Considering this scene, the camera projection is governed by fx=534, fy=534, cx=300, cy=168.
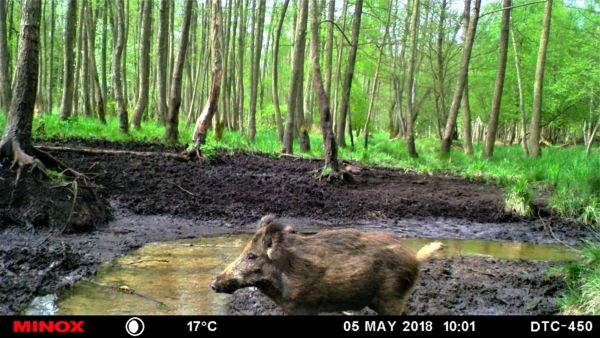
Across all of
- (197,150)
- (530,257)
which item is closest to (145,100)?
(197,150)

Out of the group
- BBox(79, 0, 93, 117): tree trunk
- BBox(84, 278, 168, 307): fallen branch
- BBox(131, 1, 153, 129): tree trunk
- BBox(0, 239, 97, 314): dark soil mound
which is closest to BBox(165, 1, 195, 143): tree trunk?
BBox(131, 1, 153, 129): tree trunk

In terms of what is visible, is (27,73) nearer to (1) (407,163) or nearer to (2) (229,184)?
(2) (229,184)

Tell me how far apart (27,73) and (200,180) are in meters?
4.51

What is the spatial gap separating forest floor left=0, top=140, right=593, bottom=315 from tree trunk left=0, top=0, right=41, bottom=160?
51 cm

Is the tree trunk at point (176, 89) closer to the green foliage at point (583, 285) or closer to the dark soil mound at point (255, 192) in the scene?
the dark soil mound at point (255, 192)

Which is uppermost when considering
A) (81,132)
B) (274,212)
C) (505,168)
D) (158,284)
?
(81,132)

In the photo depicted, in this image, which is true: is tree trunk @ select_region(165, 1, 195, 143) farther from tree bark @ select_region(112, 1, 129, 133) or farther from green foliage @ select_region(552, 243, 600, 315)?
green foliage @ select_region(552, 243, 600, 315)

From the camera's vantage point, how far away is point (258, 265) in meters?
4.34
